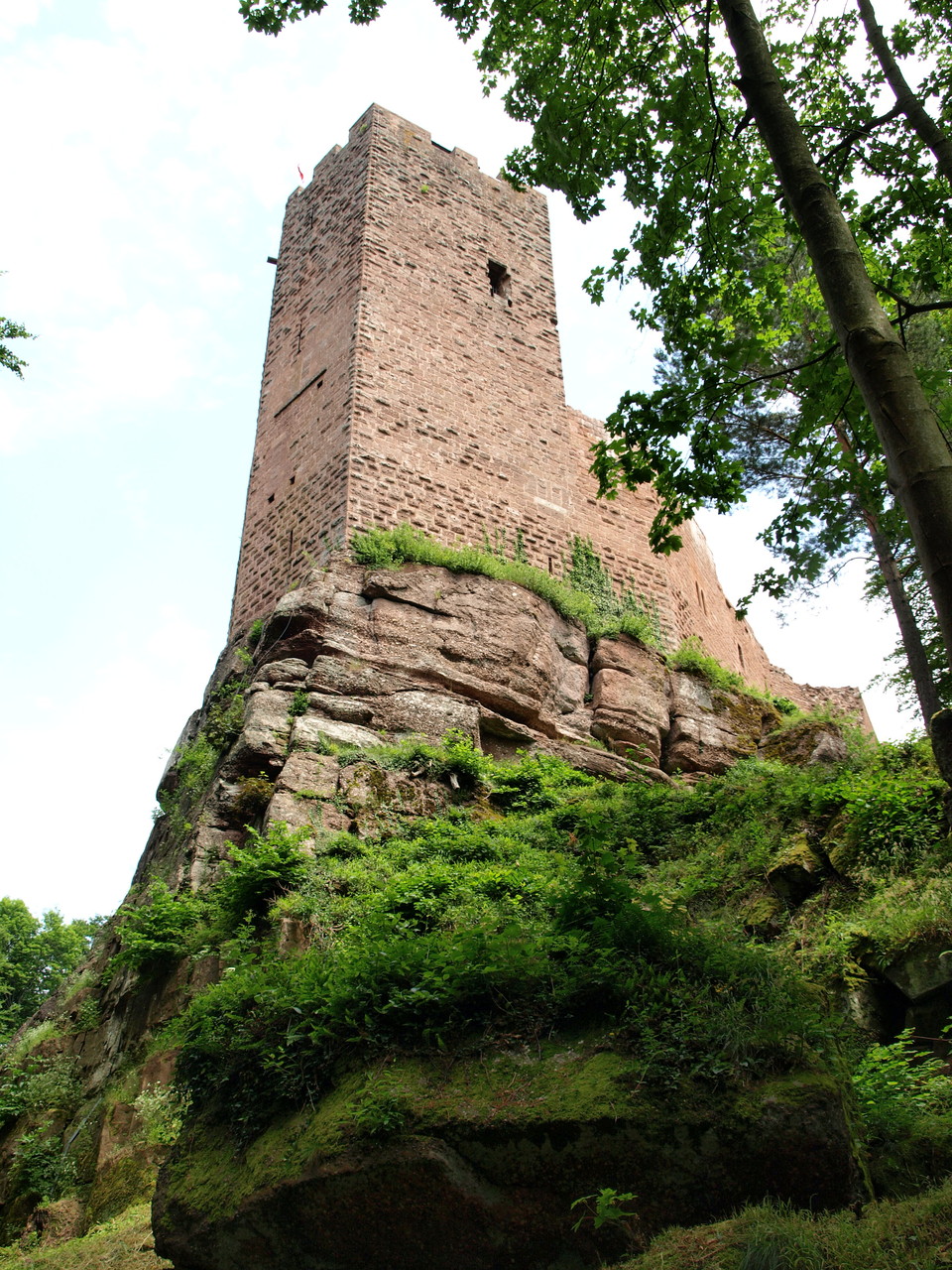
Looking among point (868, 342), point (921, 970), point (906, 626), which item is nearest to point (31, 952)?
point (906, 626)

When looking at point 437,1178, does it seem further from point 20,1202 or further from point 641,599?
point 641,599

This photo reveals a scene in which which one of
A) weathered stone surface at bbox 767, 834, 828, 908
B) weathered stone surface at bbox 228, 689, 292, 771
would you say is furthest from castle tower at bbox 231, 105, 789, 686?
weathered stone surface at bbox 767, 834, 828, 908

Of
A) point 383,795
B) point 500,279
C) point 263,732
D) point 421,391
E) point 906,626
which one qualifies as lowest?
point 383,795

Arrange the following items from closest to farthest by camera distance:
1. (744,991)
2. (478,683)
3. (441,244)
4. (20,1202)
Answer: (744,991)
(20,1202)
(478,683)
(441,244)

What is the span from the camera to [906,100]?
7.01m

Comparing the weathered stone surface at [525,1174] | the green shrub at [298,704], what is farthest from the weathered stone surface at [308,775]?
the weathered stone surface at [525,1174]

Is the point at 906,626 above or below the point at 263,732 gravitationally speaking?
above

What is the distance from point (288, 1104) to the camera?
493 cm

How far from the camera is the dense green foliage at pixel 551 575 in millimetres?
12375

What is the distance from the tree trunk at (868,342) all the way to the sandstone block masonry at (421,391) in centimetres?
768

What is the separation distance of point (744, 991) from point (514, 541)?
1016 centimetres

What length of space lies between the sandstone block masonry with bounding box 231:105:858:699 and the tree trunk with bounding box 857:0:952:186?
5440 mm

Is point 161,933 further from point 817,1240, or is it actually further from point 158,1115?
point 817,1240

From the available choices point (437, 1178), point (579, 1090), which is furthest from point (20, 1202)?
point (579, 1090)
